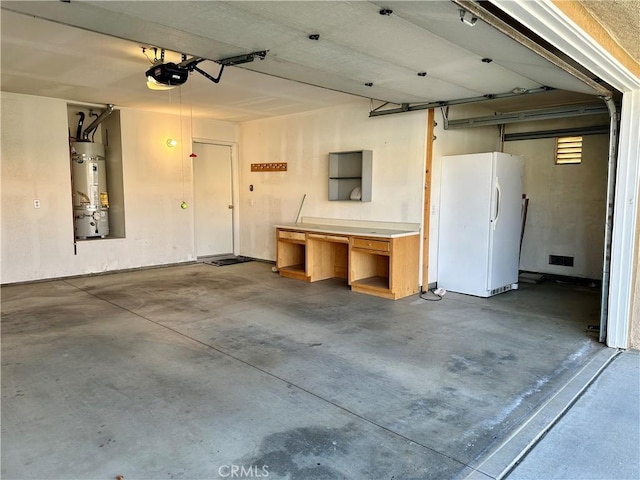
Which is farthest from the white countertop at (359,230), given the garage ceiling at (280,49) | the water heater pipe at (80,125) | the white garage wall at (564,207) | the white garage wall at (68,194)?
the water heater pipe at (80,125)

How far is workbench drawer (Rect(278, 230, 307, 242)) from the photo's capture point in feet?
21.4

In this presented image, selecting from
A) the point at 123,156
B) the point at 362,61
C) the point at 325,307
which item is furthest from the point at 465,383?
the point at 123,156

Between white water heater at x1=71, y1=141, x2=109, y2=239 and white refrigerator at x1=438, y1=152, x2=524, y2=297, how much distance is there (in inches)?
214

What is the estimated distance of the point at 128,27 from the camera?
296 centimetres

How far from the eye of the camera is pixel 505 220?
5.69m

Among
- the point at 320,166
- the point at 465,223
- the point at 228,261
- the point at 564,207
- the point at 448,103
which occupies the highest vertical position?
the point at 448,103

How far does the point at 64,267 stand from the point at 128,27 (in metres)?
4.82

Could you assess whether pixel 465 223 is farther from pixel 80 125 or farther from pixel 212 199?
pixel 80 125

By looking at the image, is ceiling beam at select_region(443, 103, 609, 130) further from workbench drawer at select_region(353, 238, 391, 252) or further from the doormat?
the doormat

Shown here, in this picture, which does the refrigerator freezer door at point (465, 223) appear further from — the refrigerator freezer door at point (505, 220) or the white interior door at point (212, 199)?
the white interior door at point (212, 199)

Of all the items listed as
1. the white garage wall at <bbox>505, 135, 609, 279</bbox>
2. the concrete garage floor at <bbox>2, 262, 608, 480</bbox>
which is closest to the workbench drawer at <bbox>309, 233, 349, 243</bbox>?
the concrete garage floor at <bbox>2, 262, 608, 480</bbox>

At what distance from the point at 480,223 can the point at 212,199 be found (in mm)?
5141

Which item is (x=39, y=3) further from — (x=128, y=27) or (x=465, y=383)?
(x=465, y=383)

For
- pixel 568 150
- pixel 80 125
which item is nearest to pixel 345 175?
pixel 568 150
